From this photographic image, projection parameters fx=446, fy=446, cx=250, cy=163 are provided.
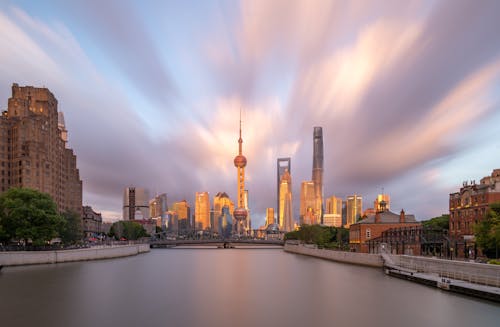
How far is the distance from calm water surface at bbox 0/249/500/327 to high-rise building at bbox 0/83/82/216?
7802 centimetres

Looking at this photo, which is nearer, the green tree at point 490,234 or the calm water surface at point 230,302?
the calm water surface at point 230,302

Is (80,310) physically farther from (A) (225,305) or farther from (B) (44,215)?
(B) (44,215)

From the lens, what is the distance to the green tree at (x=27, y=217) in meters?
90.6

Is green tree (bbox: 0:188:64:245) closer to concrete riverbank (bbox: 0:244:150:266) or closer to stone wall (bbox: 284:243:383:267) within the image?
concrete riverbank (bbox: 0:244:150:266)

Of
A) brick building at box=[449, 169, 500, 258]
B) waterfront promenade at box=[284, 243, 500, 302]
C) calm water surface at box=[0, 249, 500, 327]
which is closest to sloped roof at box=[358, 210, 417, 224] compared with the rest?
brick building at box=[449, 169, 500, 258]

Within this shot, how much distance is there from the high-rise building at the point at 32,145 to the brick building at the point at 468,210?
405 feet

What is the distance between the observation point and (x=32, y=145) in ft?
478

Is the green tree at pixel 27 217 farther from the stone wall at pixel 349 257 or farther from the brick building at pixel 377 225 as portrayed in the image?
the brick building at pixel 377 225

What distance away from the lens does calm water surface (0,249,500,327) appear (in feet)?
129

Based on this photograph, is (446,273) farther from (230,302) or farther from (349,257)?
(349,257)

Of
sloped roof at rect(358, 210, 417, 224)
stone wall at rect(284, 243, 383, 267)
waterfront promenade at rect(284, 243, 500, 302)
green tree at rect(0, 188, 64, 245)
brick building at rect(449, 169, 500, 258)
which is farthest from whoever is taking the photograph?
sloped roof at rect(358, 210, 417, 224)

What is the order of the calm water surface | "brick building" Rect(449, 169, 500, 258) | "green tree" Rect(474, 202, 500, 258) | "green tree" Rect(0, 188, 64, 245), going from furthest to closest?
"green tree" Rect(0, 188, 64, 245), "brick building" Rect(449, 169, 500, 258), "green tree" Rect(474, 202, 500, 258), the calm water surface

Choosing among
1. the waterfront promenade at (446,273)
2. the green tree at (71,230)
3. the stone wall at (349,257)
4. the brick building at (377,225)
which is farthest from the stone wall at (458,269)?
the green tree at (71,230)

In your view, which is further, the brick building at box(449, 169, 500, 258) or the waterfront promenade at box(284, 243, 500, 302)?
the brick building at box(449, 169, 500, 258)
